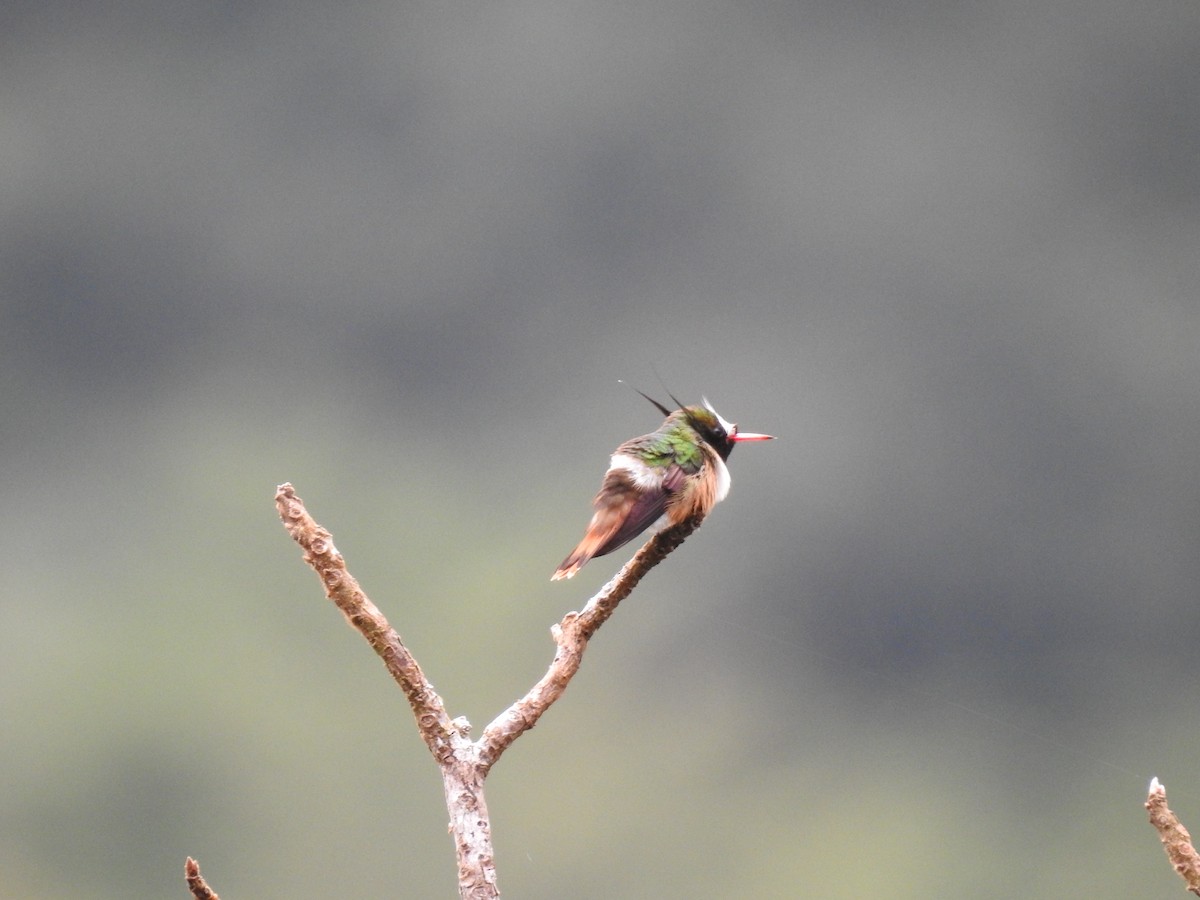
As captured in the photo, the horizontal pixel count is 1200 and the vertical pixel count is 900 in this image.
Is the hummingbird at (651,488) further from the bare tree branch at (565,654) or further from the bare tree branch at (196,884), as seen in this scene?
the bare tree branch at (196,884)

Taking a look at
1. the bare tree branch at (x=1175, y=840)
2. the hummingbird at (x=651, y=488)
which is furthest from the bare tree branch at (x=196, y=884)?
the bare tree branch at (x=1175, y=840)

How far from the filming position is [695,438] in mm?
4160

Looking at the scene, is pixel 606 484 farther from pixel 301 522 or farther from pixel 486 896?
pixel 486 896

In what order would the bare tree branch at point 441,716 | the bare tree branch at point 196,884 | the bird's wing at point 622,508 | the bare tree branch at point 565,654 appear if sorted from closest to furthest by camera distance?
the bare tree branch at point 196,884
the bare tree branch at point 441,716
the bare tree branch at point 565,654
the bird's wing at point 622,508

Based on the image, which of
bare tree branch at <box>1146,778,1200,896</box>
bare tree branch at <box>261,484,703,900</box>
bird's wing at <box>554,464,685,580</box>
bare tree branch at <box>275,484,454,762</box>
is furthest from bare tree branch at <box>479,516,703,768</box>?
bare tree branch at <box>1146,778,1200,896</box>

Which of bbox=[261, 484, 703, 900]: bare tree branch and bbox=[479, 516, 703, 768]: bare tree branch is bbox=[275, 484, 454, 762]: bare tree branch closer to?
bbox=[261, 484, 703, 900]: bare tree branch

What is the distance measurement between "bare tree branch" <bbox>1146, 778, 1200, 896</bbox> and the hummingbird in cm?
153

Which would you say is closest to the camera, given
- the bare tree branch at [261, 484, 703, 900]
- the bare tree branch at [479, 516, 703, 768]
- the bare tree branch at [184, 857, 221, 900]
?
the bare tree branch at [184, 857, 221, 900]

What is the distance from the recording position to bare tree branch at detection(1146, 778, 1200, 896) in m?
2.21

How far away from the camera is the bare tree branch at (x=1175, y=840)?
221 cm

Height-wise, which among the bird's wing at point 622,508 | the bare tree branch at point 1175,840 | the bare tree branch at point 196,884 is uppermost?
the bird's wing at point 622,508

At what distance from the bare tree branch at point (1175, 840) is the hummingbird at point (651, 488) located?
1528mm

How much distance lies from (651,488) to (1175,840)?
1.83 meters

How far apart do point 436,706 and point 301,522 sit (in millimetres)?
477
